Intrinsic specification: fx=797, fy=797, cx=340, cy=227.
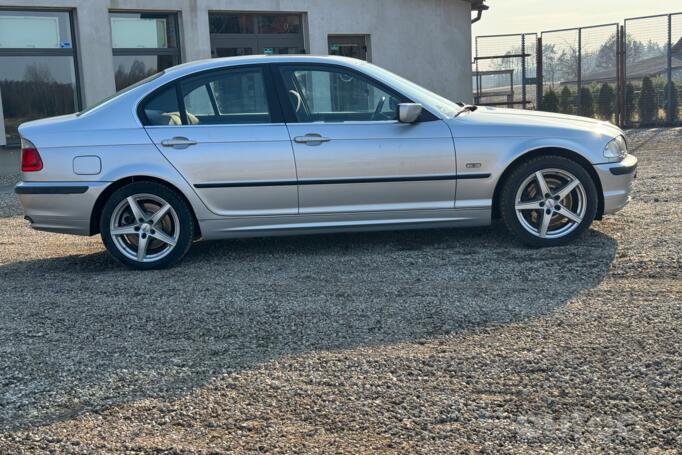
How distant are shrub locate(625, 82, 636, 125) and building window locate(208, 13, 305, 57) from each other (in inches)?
337

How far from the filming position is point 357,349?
4.31 metres

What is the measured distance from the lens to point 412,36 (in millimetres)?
16969

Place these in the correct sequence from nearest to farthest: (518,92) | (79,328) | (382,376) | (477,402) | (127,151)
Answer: (477,402)
(382,376)
(79,328)
(127,151)
(518,92)

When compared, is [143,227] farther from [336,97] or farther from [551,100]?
[551,100]

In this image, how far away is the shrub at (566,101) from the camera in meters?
20.4

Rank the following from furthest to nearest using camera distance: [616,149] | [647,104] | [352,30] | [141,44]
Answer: [647,104] < [352,30] < [141,44] < [616,149]

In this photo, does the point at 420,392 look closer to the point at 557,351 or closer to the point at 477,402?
the point at 477,402

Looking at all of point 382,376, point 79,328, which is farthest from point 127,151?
point 382,376

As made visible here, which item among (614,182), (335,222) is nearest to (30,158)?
(335,222)

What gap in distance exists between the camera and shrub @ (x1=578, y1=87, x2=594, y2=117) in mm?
20172

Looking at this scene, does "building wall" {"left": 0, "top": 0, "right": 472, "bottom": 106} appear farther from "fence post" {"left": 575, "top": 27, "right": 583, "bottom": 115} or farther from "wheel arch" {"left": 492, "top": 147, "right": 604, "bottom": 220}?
"wheel arch" {"left": 492, "top": 147, "right": 604, "bottom": 220}

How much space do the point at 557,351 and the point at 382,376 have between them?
95 centimetres

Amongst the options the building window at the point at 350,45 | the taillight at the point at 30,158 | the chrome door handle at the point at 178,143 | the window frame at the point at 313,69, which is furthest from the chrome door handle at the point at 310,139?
the building window at the point at 350,45

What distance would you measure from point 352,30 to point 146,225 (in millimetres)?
10754
